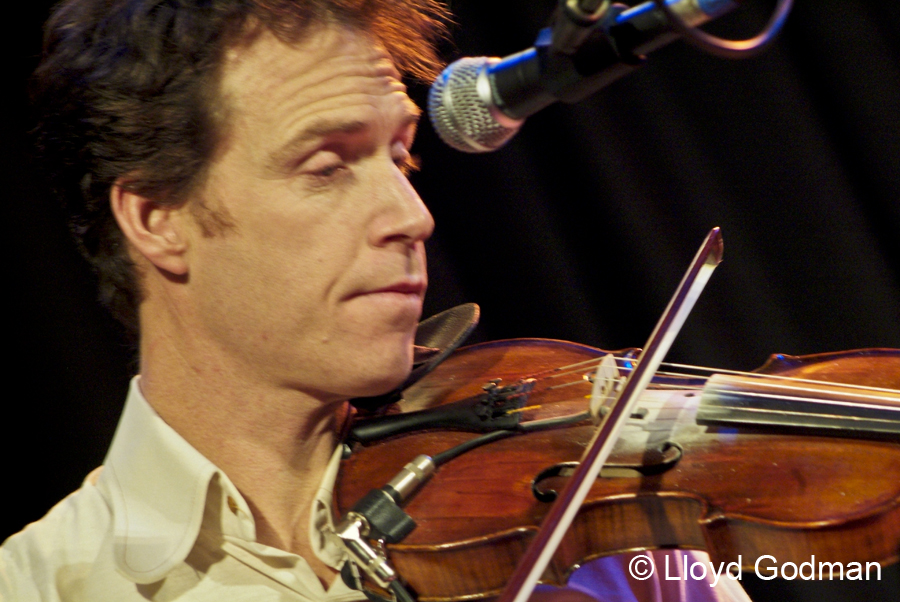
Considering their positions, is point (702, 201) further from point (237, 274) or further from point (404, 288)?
point (237, 274)

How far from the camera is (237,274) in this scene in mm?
1231

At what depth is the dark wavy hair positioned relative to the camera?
124 cm

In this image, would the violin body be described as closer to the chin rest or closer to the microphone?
the chin rest

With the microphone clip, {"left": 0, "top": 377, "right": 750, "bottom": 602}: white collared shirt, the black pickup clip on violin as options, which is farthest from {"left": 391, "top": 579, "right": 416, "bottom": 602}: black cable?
the microphone clip

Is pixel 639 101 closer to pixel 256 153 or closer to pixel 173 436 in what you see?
pixel 256 153

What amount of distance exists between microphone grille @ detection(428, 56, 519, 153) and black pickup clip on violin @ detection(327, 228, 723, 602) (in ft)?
1.39

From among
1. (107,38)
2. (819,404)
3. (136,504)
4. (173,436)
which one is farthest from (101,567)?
(819,404)

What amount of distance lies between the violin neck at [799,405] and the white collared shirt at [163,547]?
59 centimetres

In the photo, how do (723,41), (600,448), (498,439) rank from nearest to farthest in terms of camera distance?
(723,41) → (600,448) → (498,439)

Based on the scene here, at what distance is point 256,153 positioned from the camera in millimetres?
1210

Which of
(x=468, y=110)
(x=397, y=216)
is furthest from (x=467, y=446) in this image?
(x=468, y=110)

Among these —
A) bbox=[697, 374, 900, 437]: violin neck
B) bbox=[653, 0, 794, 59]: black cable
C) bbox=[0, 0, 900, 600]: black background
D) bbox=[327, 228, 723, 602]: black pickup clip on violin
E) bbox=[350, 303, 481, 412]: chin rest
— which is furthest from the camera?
bbox=[0, 0, 900, 600]: black background

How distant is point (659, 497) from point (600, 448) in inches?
4.0

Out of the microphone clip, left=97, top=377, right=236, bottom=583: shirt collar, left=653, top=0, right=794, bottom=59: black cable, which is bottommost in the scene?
left=97, top=377, right=236, bottom=583: shirt collar
